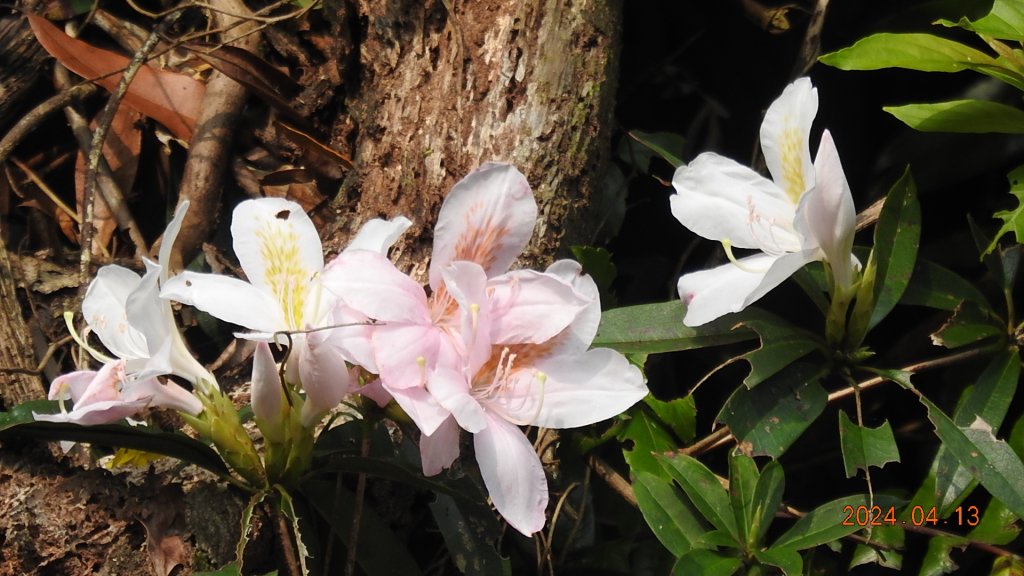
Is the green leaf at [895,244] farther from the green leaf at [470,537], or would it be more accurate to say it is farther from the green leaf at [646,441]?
the green leaf at [470,537]

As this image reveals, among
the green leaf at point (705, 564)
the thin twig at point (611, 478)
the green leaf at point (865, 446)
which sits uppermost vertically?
the green leaf at point (865, 446)

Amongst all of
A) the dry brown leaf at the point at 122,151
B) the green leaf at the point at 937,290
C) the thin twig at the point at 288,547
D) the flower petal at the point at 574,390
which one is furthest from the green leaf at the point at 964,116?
the dry brown leaf at the point at 122,151

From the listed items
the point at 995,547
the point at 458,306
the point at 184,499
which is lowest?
the point at 995,547

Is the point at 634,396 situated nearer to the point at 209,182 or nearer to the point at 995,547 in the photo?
the point at 995,547

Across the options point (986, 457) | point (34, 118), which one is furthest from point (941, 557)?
point (34, 118)

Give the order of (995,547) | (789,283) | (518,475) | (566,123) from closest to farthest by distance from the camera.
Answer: (518,475), (995,547), (566,123), (789,283)


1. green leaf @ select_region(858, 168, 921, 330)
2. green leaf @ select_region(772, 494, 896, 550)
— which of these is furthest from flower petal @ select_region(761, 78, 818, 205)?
green leaf @ select_region(772, 494, 896, 550)

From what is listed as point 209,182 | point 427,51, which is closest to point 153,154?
point 209,182
